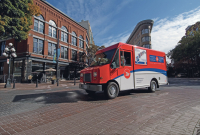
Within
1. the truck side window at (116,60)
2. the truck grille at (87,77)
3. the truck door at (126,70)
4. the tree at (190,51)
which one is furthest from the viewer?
the tree at (190,51)

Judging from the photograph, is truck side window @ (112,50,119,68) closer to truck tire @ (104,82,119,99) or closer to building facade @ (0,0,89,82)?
truck tire @ (104,82,119,99)

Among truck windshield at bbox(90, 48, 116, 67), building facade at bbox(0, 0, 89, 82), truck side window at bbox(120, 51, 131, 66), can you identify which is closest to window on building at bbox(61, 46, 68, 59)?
building facade at bbox(0, 0, 89, 82)

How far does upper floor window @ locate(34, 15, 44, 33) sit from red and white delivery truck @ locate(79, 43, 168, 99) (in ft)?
62.8

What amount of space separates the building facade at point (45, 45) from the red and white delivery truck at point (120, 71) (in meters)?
14.5

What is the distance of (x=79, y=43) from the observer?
106 ft

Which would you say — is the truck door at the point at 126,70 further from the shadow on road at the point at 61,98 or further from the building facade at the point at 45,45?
the building facade at the point at 45,45

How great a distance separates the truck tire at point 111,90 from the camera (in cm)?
580

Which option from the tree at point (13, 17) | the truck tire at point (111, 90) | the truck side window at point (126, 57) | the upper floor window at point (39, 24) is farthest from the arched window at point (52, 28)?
the truck tire at point (111, 90)

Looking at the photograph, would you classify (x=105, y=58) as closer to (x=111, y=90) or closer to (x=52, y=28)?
(x=111, y=90)

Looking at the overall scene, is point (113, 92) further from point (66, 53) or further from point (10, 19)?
point (66, 53)

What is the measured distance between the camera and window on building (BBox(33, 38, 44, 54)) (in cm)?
2066

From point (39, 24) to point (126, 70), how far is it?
21.4 meters

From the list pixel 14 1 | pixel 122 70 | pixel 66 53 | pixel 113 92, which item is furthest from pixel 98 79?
pixel 66 53

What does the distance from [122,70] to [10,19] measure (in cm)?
1212
